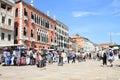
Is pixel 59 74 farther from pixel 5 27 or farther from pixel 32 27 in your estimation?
pixel 32 27

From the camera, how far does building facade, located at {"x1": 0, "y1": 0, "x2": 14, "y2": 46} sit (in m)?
41.4

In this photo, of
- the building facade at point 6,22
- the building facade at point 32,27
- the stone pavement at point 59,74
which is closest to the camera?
the stone pavement at point 59,74

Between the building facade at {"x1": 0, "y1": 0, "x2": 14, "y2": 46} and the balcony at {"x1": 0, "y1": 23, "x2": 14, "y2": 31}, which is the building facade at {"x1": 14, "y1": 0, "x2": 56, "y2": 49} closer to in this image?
the building facade at {"x1": 0, "y1": 0, "x2": 14, "y2": 46}

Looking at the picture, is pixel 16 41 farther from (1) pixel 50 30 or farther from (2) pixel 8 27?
(1) pixel 50 30

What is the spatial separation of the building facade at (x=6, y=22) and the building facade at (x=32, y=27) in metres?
3.00

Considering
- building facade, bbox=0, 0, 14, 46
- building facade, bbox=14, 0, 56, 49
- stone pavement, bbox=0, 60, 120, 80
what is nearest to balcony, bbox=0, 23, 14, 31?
building facade, bbox=0, 0, 14, 46

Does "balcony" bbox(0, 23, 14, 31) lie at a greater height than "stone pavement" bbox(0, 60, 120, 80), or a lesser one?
greater

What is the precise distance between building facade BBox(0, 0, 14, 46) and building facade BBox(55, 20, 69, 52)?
87.0ft

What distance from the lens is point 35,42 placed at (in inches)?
2135

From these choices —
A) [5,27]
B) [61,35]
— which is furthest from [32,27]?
[61,35]

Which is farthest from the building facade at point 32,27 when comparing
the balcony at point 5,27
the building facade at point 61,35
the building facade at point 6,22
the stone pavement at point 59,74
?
the stone pavement at point 59,74

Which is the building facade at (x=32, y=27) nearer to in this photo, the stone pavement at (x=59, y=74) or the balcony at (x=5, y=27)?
the balcony at (x=5, y=27)

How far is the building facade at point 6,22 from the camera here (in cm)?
4138

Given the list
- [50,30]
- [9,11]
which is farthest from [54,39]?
[9,11]
